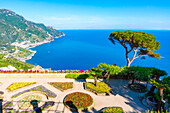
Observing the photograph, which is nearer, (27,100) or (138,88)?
(27,100)

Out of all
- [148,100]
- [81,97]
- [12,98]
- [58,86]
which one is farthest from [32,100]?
[148,100]

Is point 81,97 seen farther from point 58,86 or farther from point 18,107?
point 18,107

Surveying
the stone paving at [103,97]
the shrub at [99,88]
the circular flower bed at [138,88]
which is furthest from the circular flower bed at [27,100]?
the circular flower bed at [138,88]

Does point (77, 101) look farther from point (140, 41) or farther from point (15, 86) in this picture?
point (140, 41)

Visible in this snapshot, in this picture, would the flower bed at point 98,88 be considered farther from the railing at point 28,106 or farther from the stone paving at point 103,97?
the railing at point 28,106

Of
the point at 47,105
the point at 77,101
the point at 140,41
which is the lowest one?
the point at 47,105

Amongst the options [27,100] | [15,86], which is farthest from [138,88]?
[15,86]
